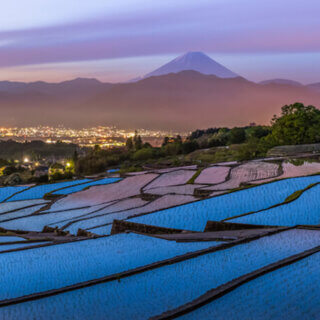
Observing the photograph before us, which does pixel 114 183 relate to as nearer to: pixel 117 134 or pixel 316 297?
pixel 316 297

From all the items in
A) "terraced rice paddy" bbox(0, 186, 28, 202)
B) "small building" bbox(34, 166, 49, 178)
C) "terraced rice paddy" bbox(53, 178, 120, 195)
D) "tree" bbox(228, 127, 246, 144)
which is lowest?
"small building" bbox(34, 166, 49, 178)

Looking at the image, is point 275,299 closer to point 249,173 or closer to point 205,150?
point 249,173

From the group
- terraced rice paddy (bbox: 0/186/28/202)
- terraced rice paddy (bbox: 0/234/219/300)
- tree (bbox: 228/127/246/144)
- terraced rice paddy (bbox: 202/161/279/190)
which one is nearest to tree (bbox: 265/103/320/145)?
terraced rice paddy (bbox: 202/161/279/190)

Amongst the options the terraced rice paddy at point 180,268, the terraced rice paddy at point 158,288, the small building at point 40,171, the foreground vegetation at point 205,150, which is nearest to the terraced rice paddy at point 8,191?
the terraced rice paddy at point 180,268

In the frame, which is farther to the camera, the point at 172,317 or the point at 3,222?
the point at 3,222

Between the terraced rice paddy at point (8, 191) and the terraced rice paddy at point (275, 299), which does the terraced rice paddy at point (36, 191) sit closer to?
the terraced rice paddy at point (8, 191)

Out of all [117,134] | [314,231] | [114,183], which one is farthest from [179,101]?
[314,231]

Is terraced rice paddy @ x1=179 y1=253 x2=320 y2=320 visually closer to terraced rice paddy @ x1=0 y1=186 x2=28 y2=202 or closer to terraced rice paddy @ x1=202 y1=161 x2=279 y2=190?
terraced rice paddy @ x1=202 y1=161 x2=279 y2=190

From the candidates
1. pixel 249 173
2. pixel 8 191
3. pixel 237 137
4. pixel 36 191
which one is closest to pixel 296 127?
pixel 249 173
